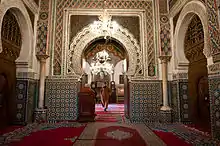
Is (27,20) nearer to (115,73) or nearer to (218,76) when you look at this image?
(218,76)

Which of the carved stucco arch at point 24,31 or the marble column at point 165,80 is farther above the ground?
the carved stucco arch at point 24,31

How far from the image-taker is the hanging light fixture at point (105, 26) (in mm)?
4738

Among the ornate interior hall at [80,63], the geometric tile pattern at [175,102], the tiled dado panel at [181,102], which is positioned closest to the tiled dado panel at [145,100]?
the ornate interior hall at [80,63]

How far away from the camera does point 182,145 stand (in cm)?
249

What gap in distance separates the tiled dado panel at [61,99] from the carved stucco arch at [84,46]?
0.39 meters

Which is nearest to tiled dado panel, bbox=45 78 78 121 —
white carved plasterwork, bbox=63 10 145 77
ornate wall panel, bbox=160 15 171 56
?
white carved plasterwork, bbox=63 10 145 77

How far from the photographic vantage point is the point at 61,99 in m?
4.64

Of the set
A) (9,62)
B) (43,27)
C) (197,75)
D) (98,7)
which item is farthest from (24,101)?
(197,75)

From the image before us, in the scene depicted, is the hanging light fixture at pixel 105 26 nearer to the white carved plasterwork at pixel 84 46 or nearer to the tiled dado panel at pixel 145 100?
the white carved plasterwork at pixel 84 46

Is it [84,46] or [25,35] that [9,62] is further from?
[84,46]

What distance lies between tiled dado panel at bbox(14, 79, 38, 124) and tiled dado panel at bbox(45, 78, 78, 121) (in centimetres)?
45

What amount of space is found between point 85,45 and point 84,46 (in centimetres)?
4

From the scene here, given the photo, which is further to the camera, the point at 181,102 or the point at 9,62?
the point at 181,102

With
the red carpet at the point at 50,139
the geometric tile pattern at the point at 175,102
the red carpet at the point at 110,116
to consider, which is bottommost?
the red carpet at the point at 110,116
